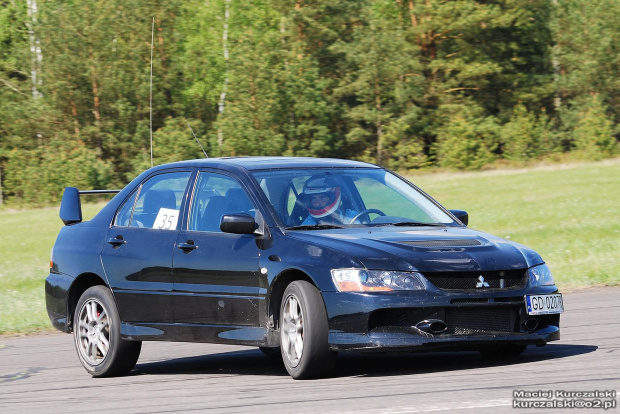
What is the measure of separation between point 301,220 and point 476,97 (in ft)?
198

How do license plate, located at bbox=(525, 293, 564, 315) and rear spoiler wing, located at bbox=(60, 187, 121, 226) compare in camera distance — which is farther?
rear spoiler wing, located at bbox=(60, 187, 121, 226)

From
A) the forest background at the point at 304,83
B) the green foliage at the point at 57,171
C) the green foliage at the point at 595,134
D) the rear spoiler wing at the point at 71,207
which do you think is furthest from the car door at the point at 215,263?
the green foliage at the point at 595,134

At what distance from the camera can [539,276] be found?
783 cm

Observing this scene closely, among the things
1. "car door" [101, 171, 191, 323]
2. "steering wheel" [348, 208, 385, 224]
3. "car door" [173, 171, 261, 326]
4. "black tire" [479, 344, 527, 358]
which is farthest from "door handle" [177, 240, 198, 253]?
"black tire" [479, 344, 527, 358]

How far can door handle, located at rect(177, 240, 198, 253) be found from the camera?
849 centimetres

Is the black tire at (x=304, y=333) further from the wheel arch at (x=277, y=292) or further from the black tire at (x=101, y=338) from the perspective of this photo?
the black tire at (x=101, y=338)

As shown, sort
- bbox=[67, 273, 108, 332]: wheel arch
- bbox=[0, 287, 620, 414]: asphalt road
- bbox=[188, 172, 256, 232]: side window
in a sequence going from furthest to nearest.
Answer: bbox=[67, 273, 108, 332]: wheel arch
bbox=[188, 172, 256, 232]: side window
bbox=[0, 287, 620, 414]: asphalt road

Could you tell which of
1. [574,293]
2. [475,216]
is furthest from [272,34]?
[574,293]

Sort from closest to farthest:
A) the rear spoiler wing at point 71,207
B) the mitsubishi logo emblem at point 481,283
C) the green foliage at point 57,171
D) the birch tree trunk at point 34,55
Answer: the mitsubishi logo emblem at point 481,283
the rear spoiler wing at point 71,207
the green foliage at point 57,171
the birch tree trunk at point 34,55

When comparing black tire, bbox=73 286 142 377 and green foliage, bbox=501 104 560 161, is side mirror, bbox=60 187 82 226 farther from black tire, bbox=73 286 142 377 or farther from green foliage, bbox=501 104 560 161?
green foliage, bbox=501 104 560 161

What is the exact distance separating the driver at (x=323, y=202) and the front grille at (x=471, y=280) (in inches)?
45.2

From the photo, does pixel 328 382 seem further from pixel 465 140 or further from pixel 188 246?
pixel 465 140

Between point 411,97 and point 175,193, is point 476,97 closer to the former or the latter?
point 411,97

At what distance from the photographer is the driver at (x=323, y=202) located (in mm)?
8258
